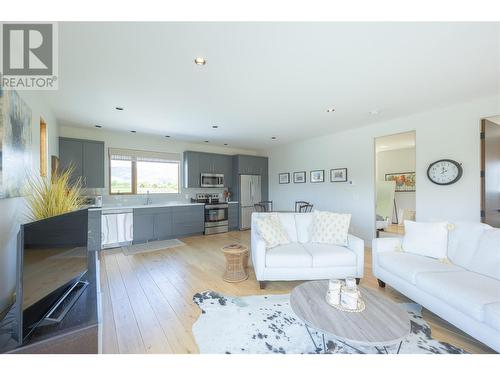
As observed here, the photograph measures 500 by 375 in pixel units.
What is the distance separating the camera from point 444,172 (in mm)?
3365

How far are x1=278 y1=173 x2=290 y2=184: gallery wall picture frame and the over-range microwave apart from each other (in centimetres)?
180

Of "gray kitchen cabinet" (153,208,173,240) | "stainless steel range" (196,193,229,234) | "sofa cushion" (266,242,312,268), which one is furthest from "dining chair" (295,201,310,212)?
"gray kitchen cabinet" (153,208,173,240)

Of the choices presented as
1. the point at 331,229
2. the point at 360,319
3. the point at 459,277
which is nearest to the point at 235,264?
the point at 331,229

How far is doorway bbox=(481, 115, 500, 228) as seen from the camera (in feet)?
9.85

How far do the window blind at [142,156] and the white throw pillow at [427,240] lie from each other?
5174mm

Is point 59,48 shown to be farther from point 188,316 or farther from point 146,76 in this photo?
point 188,316

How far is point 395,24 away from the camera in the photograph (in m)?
1.56

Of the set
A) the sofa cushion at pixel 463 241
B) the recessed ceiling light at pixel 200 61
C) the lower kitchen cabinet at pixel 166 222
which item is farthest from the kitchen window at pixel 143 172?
the sofa cushion at pixel 463 241

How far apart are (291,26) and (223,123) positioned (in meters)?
2.65

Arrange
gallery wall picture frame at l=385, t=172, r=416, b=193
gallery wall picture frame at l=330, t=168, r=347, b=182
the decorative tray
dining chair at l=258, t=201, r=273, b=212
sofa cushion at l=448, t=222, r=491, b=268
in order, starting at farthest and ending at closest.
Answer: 1. dining chair at l=258, t=201, r=273, b=212
2. gallery wall picture frame at l=385, t=172, r=416, b=193
3. gallery wall picture frame at l=330, t=168, r=347, b=182
4. sofa cushion at l=448, t=222, r=491, b=268
5. the decorative tray

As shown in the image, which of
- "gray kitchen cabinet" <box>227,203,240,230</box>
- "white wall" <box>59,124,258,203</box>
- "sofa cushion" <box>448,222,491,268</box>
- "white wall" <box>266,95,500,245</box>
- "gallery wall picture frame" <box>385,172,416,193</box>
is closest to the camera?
"sofa cushion" <box>448,222,491,268</box>

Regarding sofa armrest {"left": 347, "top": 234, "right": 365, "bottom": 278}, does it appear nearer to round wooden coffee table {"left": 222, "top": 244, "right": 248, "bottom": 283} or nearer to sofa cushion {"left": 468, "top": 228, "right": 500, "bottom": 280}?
sofa cushion {"left": 468, "top": 228, "right": 500, "bottom": 280}

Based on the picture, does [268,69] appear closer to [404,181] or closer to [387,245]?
[387,245]

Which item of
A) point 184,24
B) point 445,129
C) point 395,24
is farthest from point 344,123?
point 184,24
